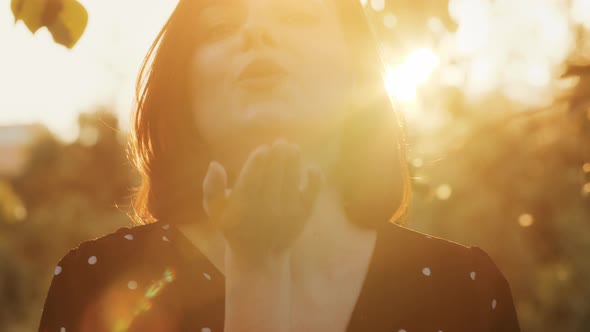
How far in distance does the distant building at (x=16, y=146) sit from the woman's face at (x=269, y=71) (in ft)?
110

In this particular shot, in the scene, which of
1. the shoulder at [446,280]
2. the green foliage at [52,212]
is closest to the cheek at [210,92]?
the shoulder at [446,280]

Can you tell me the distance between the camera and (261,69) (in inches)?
84.4

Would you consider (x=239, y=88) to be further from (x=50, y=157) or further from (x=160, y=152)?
(x=50, y=157)

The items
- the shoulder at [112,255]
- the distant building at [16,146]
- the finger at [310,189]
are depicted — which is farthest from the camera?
the distant building at [16,146]

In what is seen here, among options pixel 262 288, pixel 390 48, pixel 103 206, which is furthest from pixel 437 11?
pixel 103 206

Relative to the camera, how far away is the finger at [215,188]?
65.6 inches

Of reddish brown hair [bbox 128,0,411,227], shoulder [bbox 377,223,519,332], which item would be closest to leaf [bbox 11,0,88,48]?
reddish brown hair [bbox 128,0,411,227]

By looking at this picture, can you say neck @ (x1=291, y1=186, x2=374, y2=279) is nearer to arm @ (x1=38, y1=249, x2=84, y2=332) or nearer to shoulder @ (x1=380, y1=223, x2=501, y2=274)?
shoulder @ (x1=380, y1=223, x2=501, y2=274)

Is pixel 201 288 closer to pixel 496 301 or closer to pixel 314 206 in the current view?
pixel 314 206

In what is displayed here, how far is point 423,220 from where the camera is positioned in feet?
80.3

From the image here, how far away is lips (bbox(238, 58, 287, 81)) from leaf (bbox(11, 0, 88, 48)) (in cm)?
51

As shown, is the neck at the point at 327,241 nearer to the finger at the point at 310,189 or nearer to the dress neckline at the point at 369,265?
the dress neckline at the point at 369,265

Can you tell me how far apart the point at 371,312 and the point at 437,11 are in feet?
3.36

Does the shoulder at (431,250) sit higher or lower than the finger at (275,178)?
lower
